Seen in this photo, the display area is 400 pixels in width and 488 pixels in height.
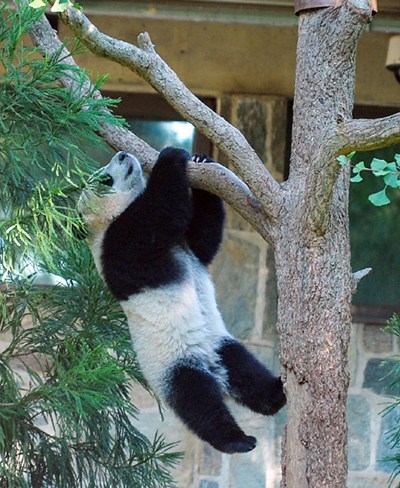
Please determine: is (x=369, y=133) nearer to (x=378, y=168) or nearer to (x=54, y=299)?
(x=378, y=168)

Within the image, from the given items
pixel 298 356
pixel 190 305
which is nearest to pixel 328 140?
pixel 298 356

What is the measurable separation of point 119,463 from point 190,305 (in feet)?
1.56

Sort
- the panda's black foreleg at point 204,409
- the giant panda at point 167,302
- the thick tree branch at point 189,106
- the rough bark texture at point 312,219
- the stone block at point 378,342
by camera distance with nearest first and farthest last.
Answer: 1. the rough bark texture at point 312,219
2. the thick tree branch at point 189,106
3. the panda's black foreleg at point 204,409
4. the giant panda at point 167,302
5. the stone block at point 378,342

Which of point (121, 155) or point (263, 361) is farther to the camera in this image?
point (263, 361)

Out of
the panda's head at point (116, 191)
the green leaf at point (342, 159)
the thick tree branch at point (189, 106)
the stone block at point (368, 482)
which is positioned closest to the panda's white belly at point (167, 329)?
the panda's head at point (116, 191)

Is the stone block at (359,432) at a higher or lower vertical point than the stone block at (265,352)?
lower

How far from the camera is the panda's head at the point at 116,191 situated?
8.86 feet

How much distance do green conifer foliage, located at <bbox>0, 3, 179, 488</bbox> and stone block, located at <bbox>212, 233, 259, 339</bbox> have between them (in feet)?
3.81

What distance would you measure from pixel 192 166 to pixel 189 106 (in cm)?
21

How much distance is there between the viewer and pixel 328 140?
6.36 ft

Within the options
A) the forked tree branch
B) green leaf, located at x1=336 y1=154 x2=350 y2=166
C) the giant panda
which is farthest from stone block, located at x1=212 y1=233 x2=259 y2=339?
green leaf, located at x1=336 y1=154 x2=350 y2=166

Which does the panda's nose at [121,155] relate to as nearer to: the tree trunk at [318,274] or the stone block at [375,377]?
the tree trunk at [318,274]

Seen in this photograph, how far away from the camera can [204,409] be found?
8.29 feet

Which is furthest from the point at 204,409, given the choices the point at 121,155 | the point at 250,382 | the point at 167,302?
the point at 121,155
